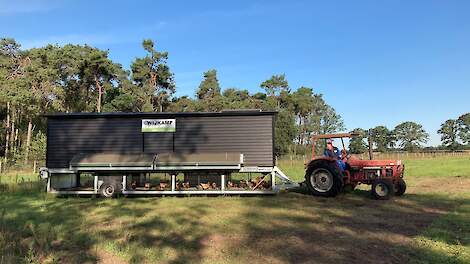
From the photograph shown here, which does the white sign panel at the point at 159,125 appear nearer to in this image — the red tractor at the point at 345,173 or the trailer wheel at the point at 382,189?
the red tractor at the point at 345,173

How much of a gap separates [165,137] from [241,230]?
889cm

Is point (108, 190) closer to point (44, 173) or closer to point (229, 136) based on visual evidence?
point (44, 173)

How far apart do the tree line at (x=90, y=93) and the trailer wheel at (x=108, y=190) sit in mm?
27967

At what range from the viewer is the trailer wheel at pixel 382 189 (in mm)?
14562

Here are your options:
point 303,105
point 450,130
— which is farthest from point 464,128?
point 303,105

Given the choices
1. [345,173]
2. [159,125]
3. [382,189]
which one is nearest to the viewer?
[382,189]

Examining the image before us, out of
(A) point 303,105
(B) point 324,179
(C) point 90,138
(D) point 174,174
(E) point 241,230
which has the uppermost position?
(A) point 303,105

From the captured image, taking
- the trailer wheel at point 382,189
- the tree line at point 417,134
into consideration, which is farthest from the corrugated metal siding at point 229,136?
the tree line at point 417,134

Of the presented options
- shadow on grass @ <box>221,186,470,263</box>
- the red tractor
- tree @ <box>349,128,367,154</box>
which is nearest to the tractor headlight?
shadow on grass @ <box>221,186,470,263</box>

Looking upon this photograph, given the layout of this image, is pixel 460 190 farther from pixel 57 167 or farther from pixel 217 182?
pixel 57 167

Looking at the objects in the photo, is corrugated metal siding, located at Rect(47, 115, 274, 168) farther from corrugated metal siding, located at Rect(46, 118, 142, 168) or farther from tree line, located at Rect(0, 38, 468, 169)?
tree line, located at Rect(0, 38, 468, 169)

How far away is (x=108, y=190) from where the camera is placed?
17.1 metres

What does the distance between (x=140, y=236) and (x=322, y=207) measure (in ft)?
20.1

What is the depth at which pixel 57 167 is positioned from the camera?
18172mm
